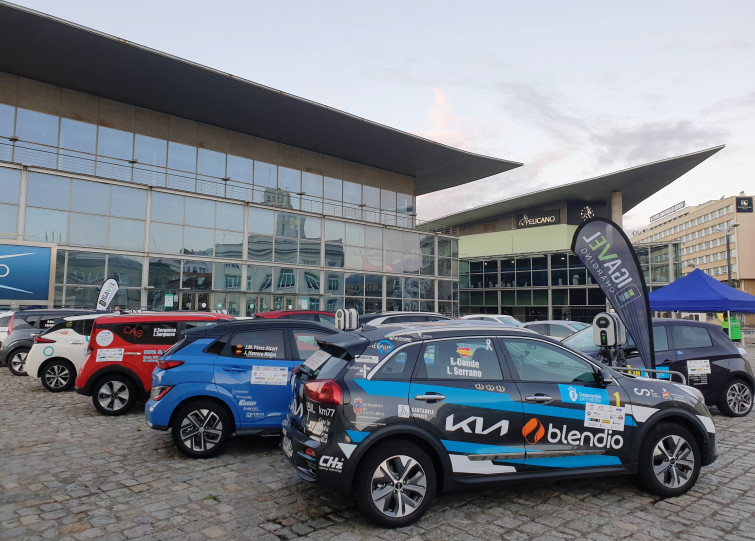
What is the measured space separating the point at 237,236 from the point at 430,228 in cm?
1950

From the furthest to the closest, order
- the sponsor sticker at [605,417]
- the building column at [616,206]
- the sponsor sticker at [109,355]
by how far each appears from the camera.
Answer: the building column at [616,206] < the sponsor sticker at [109,355] < the sponsor sticker at [605,417]

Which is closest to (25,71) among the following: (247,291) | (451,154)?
(247,291)

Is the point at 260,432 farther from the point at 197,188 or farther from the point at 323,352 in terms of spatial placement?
the point at 197,188

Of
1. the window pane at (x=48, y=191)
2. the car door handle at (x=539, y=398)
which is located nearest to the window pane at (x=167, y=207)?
the window pane at (x=48, y=191)

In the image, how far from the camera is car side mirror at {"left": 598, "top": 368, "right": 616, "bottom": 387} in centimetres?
485

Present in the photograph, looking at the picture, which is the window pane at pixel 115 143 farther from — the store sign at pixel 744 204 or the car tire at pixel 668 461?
the store sign at pixel 744 204

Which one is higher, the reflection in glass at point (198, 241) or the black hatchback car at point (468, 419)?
the reflection in glass at point (198, 241)

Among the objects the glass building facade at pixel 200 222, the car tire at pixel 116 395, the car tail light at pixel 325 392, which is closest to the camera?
the car tail light at pixel 325 392

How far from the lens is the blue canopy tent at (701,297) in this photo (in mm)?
14320

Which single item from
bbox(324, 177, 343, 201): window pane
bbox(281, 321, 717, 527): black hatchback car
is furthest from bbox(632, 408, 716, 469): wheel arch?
bbox(324, 177, 343, 201): window pane

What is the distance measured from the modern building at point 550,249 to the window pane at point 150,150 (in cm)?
2168

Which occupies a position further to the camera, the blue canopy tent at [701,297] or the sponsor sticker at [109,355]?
the blue canopy tent at [701,297]

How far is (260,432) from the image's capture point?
247 inches

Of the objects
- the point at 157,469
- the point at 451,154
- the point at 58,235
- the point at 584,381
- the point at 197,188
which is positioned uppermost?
the point at 451,154
